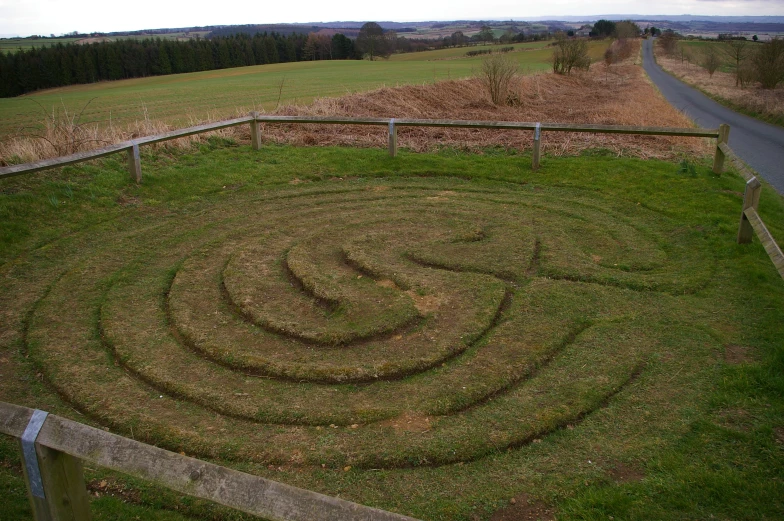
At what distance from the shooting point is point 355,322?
279 inches

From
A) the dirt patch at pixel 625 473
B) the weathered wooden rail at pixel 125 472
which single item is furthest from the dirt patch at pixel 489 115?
the weathered wooden rail at pixel 125 472

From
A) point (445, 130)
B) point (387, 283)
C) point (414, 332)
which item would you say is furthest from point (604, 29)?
point (414, 332)

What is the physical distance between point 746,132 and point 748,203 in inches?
692

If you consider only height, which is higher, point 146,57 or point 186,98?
point 146,57

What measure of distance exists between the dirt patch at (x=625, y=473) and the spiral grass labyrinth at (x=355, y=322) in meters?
0.69

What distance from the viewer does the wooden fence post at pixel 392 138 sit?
48.3 ft

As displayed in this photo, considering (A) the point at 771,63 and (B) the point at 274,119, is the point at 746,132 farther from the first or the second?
(B) the point at 274,119

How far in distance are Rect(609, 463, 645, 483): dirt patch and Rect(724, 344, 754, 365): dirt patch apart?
92.2 inches

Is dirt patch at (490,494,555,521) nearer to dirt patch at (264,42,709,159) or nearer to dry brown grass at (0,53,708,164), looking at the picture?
dry brown grass at (0,53,708,164)

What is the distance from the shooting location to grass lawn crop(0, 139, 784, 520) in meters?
4.55

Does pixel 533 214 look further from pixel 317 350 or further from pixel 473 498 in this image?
pixel 473 498

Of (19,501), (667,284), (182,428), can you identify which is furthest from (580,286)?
(19,501)

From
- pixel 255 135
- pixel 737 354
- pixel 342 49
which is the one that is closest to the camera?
pixel 737 354

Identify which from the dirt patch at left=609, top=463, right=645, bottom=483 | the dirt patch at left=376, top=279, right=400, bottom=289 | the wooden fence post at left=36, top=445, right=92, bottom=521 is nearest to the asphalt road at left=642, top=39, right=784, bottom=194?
the dirt patch at left=376, top=279, right=400, bottom=289
